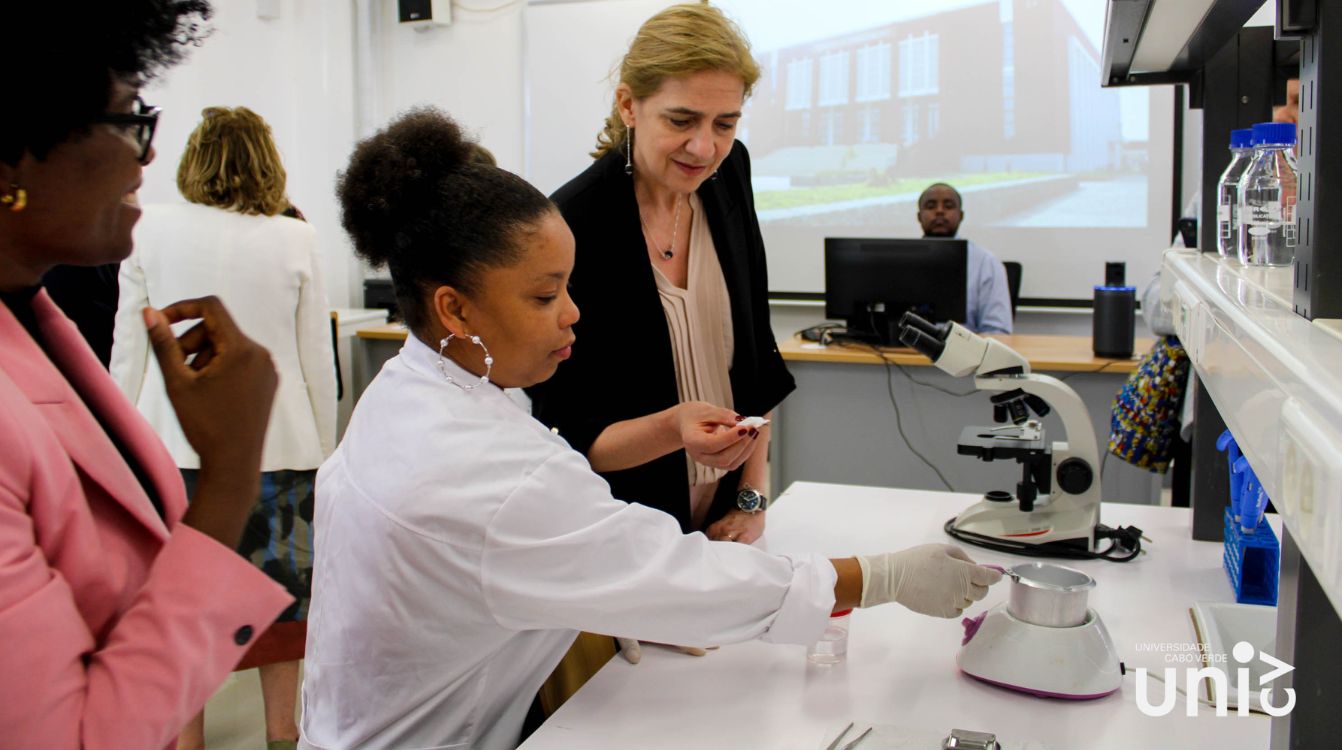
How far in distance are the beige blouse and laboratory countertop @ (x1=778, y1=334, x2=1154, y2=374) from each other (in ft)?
6.74

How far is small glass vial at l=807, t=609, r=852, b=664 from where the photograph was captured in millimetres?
1344

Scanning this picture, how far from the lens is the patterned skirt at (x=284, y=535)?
103 inches

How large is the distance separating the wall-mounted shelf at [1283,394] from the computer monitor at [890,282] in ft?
8.80

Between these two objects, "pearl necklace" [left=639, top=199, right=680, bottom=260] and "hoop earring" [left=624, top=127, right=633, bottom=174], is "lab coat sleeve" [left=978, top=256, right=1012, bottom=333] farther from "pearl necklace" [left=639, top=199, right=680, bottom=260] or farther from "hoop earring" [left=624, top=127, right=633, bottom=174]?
"hoop earring" [left=624, top=127, right=633, bottom=174]

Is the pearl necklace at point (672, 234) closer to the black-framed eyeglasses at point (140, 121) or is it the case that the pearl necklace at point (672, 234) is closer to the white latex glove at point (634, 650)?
the white latex glove at point (634, 650)

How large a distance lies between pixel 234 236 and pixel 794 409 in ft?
7.00

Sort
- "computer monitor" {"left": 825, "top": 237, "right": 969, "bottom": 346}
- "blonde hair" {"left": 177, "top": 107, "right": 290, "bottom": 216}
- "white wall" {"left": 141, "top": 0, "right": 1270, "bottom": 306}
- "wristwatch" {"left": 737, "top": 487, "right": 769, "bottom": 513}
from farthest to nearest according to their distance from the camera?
"white wall" {"left": 141, "top": 0, "right": 1270, "bottom": 306}
"computer monitor" {"left": 825, "top": 237, "right": 969, "bottom": 346}
"blonde hair" {"left": 177, "top": 107, "right": 290, "bottom": 216}
"wristwatch" {"left": 737, "top": 487, "right": 769, "bottom": 513}

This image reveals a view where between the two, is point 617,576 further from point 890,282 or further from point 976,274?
point 976,274

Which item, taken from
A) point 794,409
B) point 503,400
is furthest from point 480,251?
point 794,409

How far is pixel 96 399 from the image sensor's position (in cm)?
83

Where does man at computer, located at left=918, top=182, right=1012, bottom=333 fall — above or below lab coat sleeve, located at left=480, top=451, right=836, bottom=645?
Answer: above

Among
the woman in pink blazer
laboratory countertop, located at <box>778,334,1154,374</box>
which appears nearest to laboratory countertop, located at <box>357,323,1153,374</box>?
laboratory countertop, located at <box>778,334,1154,374</box>

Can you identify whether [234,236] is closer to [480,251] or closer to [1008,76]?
[480,251]

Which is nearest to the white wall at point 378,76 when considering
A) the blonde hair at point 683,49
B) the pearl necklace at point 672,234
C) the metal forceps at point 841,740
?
the pearl necklace at point 672,234
